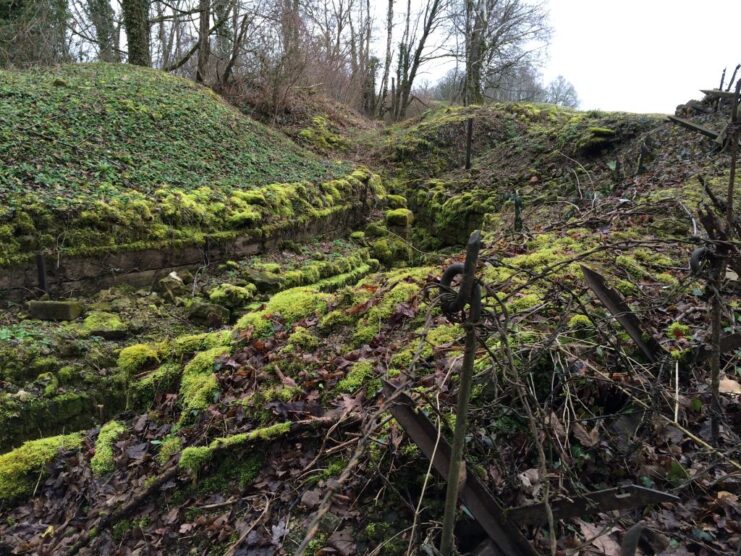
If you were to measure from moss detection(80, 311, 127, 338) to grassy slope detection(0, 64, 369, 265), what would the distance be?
108 cm

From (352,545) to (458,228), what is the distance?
825cm

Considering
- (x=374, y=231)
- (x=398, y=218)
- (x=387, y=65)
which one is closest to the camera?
(x=374, y=231)

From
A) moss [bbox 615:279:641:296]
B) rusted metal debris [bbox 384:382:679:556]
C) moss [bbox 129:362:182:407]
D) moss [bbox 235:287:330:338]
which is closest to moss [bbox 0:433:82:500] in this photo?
moss [bbox 129:362:182:407]

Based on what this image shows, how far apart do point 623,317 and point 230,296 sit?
4.98 m

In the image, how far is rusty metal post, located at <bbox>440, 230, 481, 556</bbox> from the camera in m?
1.12

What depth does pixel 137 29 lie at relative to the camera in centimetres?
1222

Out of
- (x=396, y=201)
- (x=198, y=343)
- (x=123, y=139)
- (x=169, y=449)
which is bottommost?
(x=169, y=449)

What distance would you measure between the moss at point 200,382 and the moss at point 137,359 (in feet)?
2.18

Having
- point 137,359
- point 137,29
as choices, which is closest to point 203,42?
point 137,29

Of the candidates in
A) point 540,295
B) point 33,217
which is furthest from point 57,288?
point 540,295

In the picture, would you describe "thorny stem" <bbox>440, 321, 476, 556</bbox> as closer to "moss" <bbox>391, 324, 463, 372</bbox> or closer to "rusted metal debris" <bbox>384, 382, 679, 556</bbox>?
"rusted metal debris" <bbox>384, 382, 679, 556</bbox>

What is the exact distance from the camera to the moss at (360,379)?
2885mm

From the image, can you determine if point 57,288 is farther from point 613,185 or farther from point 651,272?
point 613,185

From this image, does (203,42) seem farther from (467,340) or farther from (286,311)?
(467,340)
